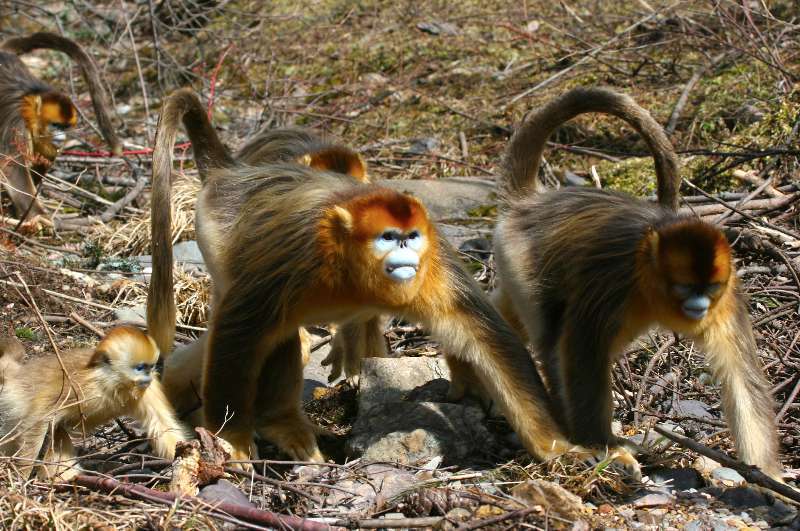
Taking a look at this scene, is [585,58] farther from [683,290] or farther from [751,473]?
[751,473]

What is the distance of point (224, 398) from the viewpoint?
13.6ft

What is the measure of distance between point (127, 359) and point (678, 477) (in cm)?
Answer: 235

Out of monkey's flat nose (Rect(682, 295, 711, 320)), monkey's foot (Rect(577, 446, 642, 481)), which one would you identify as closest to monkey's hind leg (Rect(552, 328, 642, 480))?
monkey's foot (Rect(577, 446, 642, 481))

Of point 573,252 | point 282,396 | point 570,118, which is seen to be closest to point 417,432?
point 282,396

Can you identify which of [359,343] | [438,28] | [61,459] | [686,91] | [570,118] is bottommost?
[61,459]

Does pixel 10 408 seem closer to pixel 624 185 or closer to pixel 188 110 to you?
pixel 188 110

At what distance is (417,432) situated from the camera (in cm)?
431

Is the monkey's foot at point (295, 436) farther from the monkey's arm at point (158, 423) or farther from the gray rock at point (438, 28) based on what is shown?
the gray rock at point (438, 28)

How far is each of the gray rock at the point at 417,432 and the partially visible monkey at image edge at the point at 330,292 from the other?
0.80 ft

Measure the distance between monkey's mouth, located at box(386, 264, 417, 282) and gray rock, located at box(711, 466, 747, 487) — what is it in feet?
5.07

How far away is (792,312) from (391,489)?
103 inches

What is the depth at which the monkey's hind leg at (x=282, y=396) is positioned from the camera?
14.9 ft

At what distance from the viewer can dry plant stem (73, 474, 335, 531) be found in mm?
3408

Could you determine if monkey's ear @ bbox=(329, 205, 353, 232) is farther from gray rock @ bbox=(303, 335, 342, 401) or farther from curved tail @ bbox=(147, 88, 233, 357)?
gray rock @ bbox=(303, 335, 342, 401)
